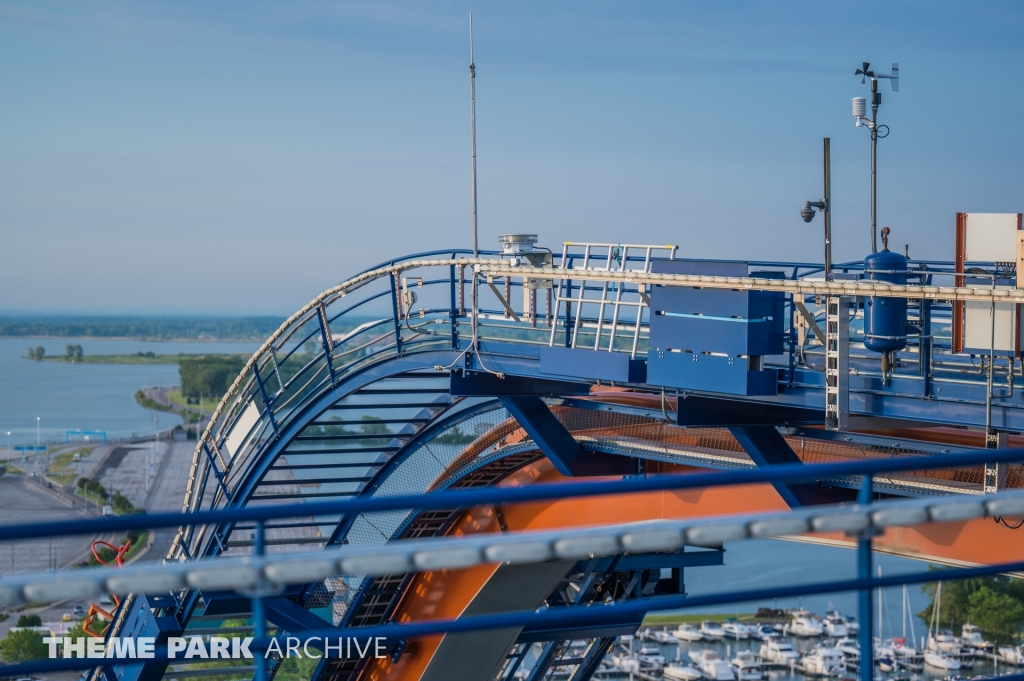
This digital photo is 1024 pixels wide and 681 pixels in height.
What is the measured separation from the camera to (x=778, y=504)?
13.3 metres

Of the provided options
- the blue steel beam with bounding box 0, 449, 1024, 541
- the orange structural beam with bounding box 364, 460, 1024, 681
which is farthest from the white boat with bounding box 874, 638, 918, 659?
the blue steel beam with bounding box 0, 449, 1024, 541

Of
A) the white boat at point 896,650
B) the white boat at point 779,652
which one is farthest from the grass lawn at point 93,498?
the white boat at point 896,650

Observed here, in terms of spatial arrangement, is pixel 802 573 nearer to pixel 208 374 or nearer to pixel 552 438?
pixel 552 438

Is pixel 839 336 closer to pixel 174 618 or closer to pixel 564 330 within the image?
pixel 564 330

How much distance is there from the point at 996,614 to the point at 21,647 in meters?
51.5

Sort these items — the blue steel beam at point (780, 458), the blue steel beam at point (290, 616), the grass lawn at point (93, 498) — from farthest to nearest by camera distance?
1. the grass lawn at point (93, 498)
2. the blue steel beam at point (290, 616)
3. the blue steel beam at point (780, 458)

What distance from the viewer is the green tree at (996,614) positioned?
6575cm

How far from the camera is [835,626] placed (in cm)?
6844

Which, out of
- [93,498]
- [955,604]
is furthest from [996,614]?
[93,498]

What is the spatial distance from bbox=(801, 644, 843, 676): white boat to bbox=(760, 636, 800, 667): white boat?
2.68 feet

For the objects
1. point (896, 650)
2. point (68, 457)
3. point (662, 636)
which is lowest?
point (68, 457)

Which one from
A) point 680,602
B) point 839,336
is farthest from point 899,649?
point 680,602

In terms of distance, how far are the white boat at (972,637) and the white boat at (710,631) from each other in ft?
44.1

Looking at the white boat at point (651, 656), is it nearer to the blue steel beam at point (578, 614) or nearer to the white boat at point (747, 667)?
the white boat at point (747, 667)
